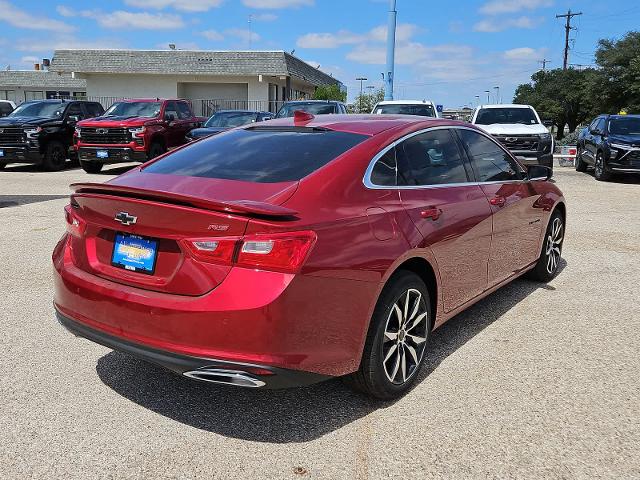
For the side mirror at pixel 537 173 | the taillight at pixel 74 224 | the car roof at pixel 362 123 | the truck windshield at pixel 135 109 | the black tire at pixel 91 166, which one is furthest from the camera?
the truck windshield at pixel 135 109

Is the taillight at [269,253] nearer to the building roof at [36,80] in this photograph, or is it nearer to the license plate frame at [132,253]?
the license plate frame at [132,253]

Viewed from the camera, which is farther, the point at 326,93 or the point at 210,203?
the point at 326,93

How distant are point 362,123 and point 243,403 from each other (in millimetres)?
1963

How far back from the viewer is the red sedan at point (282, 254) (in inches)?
110

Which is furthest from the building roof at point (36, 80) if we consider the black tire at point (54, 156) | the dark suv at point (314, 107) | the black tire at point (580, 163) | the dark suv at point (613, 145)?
the dark suv at point (613, 145)

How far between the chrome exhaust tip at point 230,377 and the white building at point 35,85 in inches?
2250

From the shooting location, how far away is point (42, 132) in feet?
55.3

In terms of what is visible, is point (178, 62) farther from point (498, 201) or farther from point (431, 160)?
point (431, 160)

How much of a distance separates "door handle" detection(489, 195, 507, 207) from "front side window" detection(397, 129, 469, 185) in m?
0.39

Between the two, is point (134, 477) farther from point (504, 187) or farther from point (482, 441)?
point (504, 187)

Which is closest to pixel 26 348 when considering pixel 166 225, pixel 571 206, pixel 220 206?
pixel 166 225

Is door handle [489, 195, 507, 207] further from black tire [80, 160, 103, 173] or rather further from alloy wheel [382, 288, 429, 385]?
black tire [80, 160, 103, 173]

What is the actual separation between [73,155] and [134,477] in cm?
1715

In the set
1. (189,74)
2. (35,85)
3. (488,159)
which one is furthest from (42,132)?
(35,85)
